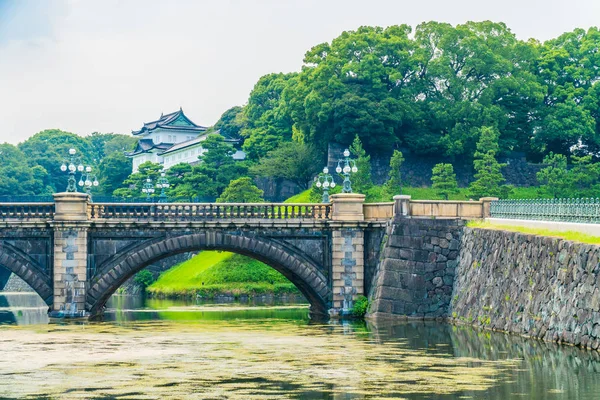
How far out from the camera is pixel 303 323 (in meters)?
54.3

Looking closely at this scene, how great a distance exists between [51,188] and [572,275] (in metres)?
121

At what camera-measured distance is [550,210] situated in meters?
45.4

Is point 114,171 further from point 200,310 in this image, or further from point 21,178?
point 200,310

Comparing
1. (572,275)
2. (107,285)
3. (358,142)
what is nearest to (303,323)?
(107,285)

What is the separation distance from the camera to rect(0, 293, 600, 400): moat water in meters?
31.4

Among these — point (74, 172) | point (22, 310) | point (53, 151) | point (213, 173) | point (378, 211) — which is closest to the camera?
point (378, 211)

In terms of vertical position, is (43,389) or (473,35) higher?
(473,35)

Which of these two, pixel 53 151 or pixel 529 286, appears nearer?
pixel 529 286

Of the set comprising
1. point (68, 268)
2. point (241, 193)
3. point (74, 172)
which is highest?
point (241, 193)

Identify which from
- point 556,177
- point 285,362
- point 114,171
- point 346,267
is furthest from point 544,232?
point 114,171

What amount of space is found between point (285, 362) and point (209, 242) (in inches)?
735

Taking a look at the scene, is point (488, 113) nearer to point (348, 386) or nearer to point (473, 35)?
point (473, 35)

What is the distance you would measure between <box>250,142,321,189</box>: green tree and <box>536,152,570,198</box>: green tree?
19.8 meters

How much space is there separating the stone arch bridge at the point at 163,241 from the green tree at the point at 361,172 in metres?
34.7
